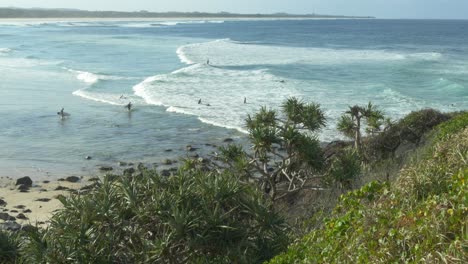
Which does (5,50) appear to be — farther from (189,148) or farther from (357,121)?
(357,121)

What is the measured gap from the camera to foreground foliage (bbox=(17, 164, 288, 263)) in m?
8.27

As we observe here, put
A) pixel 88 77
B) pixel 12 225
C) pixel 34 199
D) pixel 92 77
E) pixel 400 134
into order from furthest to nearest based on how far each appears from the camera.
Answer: pixel 88 77 → pixel 92 77 → pixel 400 134 → pixel 34 199 → pixel 12 225

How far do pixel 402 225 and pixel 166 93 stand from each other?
3230 centimetres

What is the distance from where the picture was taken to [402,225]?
253 inches

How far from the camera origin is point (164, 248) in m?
8.23

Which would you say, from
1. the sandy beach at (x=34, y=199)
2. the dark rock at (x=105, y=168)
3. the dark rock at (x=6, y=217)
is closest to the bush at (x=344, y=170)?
the sandy beach at (x=34, y=199)

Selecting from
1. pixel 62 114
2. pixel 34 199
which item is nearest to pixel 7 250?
pixel 34 199

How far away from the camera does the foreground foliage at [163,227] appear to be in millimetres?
8273

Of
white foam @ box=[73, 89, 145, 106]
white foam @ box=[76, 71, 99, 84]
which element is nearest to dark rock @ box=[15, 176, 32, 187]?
white foam @ box=[73, 89, 145, 106]

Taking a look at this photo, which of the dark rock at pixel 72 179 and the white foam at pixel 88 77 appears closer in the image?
the dark rock at pixel 72 179

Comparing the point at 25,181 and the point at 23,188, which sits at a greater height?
the point at 25,181

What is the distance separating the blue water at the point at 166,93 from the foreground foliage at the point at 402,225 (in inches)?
570

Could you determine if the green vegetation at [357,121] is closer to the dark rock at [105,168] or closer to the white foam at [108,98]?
the dark rock at [105,168]

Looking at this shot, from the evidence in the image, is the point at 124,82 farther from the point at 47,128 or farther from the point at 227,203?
the point at 227,203
